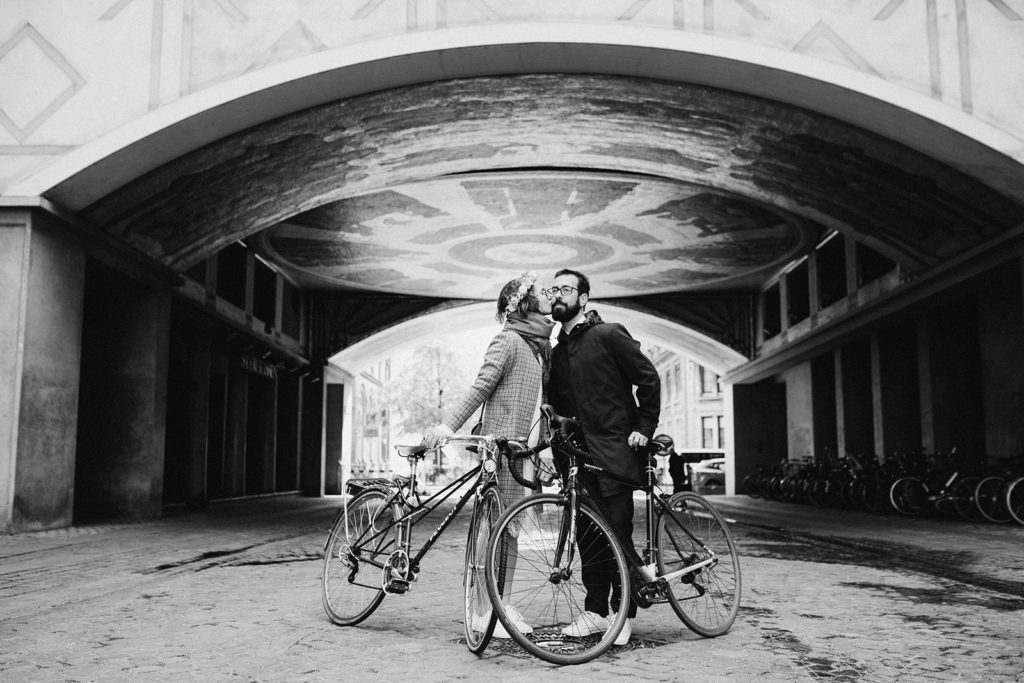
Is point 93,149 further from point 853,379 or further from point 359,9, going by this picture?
point 853,379

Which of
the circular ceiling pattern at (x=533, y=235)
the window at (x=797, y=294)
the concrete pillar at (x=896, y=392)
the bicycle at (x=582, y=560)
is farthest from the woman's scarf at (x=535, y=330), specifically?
the window at (x=797, y=294)

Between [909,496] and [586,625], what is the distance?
44.8ft

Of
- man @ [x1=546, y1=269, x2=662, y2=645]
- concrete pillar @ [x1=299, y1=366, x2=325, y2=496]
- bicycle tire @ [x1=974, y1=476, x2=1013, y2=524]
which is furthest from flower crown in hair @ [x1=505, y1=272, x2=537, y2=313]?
concrete pillar @ [x1=299, y1=366, x2=325, y2=496]

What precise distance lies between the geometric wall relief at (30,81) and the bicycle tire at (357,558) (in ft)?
27.9

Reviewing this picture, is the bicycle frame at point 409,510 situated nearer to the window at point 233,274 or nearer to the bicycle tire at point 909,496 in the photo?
the bicycle tire at point 909,496

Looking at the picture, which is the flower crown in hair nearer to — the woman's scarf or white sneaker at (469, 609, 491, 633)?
the woman's scarf

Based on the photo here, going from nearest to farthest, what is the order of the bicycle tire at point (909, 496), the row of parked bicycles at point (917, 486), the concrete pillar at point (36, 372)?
the concrete pillar at point (36, 372) → the row of parked bicycles at point (917, 486) → the bicycle tire at point (909, 496)

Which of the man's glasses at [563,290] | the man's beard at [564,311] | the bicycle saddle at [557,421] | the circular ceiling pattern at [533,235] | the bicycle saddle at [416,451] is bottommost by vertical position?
the bicycle saddle at [416,451]

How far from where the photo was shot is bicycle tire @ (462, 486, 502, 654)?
4.02 m

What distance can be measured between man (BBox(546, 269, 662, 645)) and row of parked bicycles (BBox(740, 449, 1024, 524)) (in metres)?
10.3

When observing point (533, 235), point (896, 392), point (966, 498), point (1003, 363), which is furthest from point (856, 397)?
point (966, 498)

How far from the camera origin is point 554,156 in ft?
49.3

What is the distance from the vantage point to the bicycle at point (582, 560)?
3928 millimetres

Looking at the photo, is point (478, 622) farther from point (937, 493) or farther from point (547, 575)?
point (937, 493)
